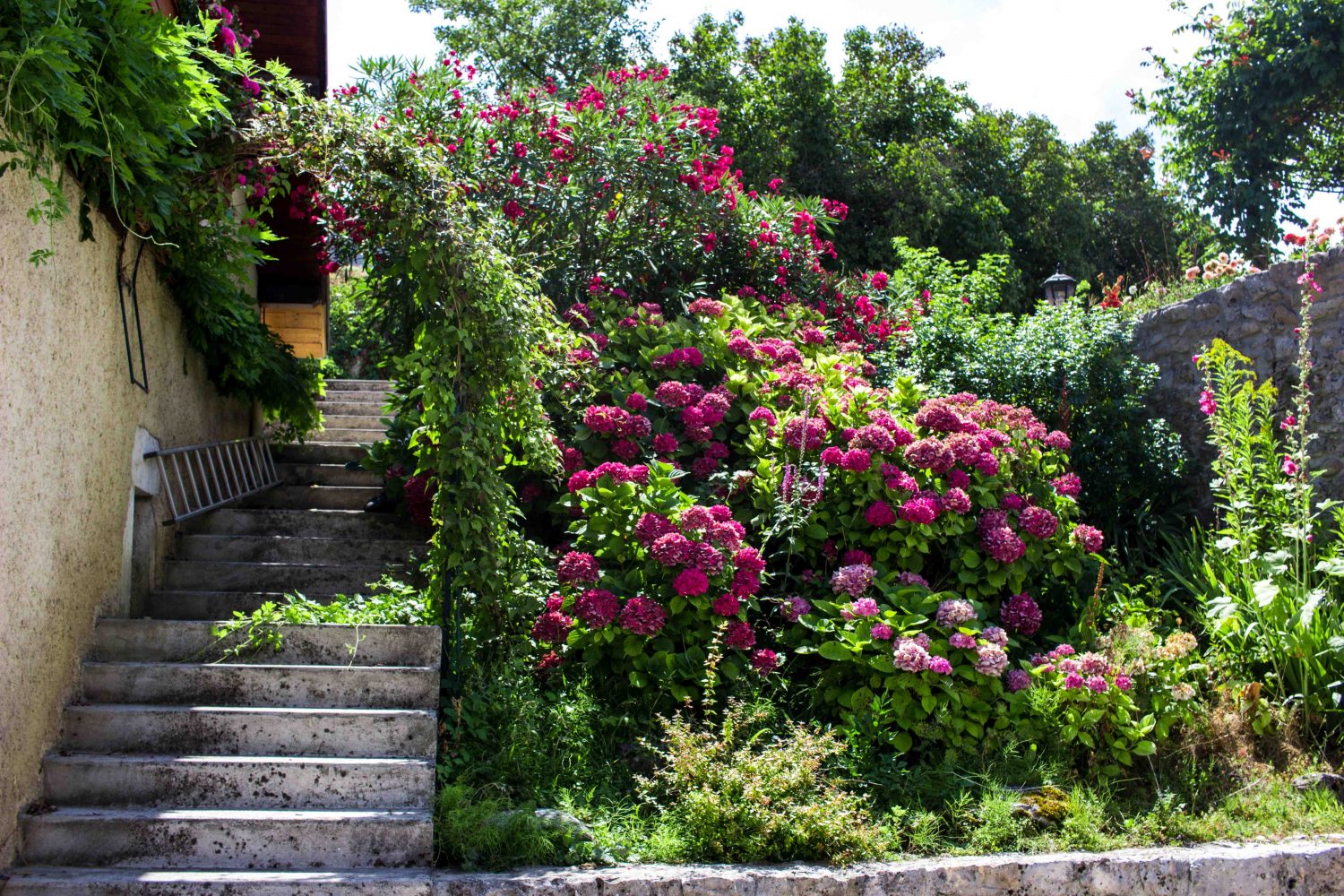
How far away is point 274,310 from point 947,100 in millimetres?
9716

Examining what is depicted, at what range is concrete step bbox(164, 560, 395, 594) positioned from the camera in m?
6.00

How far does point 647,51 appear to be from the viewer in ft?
53.2

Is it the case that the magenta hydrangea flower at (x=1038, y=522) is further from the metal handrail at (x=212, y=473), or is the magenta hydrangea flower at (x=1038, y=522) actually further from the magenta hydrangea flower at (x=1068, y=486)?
the metal handrail at (x=212, y=473)

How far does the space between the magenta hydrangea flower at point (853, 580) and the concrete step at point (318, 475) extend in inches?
153

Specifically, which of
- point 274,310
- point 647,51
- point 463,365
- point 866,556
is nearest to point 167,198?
point 463,365

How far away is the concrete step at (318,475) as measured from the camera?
309 inches

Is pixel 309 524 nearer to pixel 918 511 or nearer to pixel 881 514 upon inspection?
pixel 881 514

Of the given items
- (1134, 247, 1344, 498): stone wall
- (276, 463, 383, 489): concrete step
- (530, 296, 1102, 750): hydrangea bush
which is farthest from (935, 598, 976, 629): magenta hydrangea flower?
(276, 463, 383, 489): concrete step

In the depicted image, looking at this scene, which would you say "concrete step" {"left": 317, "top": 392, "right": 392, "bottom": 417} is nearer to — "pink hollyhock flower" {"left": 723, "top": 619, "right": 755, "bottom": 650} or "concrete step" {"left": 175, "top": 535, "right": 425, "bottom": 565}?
"concrete step" {"left": 175, "top": 535, "right": 425, "bottom": 565}

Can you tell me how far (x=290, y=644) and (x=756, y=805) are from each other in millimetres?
2208

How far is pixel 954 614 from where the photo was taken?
505 cm

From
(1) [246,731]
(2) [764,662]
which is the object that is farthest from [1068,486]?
(1) [246,731]

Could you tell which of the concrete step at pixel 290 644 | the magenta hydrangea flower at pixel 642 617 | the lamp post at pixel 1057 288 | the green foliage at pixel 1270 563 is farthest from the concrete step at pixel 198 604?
the lamp post at pixel 1057 288

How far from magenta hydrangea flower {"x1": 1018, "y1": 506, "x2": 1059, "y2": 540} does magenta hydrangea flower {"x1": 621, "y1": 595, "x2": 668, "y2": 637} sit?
2025mm
